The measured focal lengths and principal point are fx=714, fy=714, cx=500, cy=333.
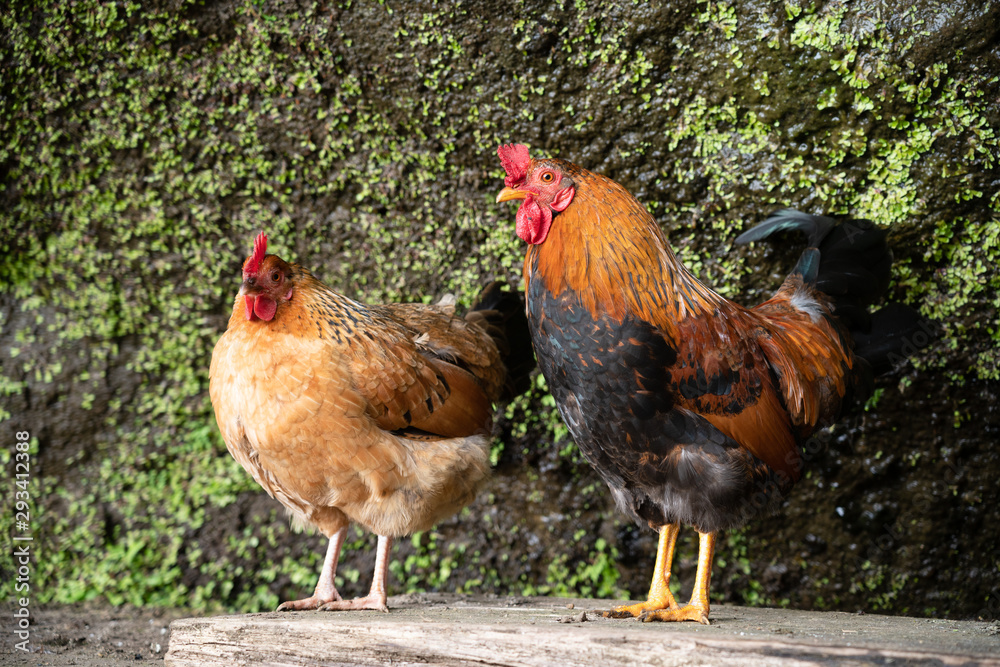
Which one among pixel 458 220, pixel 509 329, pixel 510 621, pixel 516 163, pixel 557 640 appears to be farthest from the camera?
pixel 458 220

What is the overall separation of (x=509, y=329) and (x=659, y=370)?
112 cm

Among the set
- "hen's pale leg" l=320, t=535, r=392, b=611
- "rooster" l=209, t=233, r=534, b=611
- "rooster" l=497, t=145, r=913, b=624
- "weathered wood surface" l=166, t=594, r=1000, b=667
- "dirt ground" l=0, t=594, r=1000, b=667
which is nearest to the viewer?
"weathered wood surface" l=166, t=594, r=1000, b=667

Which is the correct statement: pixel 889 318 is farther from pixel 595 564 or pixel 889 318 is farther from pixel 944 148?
pixel 595 564

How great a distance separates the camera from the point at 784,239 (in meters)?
3.22

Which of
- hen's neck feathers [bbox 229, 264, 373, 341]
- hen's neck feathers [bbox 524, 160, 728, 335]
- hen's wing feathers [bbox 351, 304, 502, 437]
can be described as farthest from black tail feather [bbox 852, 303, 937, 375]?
hen's neck feathers [bbox 229, 264, 373, 341]

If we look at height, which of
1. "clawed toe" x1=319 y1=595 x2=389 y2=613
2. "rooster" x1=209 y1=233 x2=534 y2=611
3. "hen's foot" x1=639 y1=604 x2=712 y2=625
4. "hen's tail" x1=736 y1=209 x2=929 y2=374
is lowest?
"clawed toe" x1=319 y1=595 x2=389 y2=613

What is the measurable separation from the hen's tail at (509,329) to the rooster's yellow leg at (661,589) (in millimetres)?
925

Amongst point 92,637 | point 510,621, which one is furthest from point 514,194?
point 92,637

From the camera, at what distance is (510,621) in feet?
6.88

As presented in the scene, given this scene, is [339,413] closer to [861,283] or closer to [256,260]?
[256,260]

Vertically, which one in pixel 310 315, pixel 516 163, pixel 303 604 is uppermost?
pixel 516 163

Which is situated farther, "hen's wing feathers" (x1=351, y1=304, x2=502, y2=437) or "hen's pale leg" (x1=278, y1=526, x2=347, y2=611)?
"hen's pale leg" (x1=278, y1=526, x2=347, y2=611)

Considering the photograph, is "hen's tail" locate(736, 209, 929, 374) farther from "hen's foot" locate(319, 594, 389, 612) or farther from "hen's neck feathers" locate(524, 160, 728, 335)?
"hen's foot" locate(319, 594, 389, 612)

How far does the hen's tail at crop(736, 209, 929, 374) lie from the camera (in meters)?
2.70
